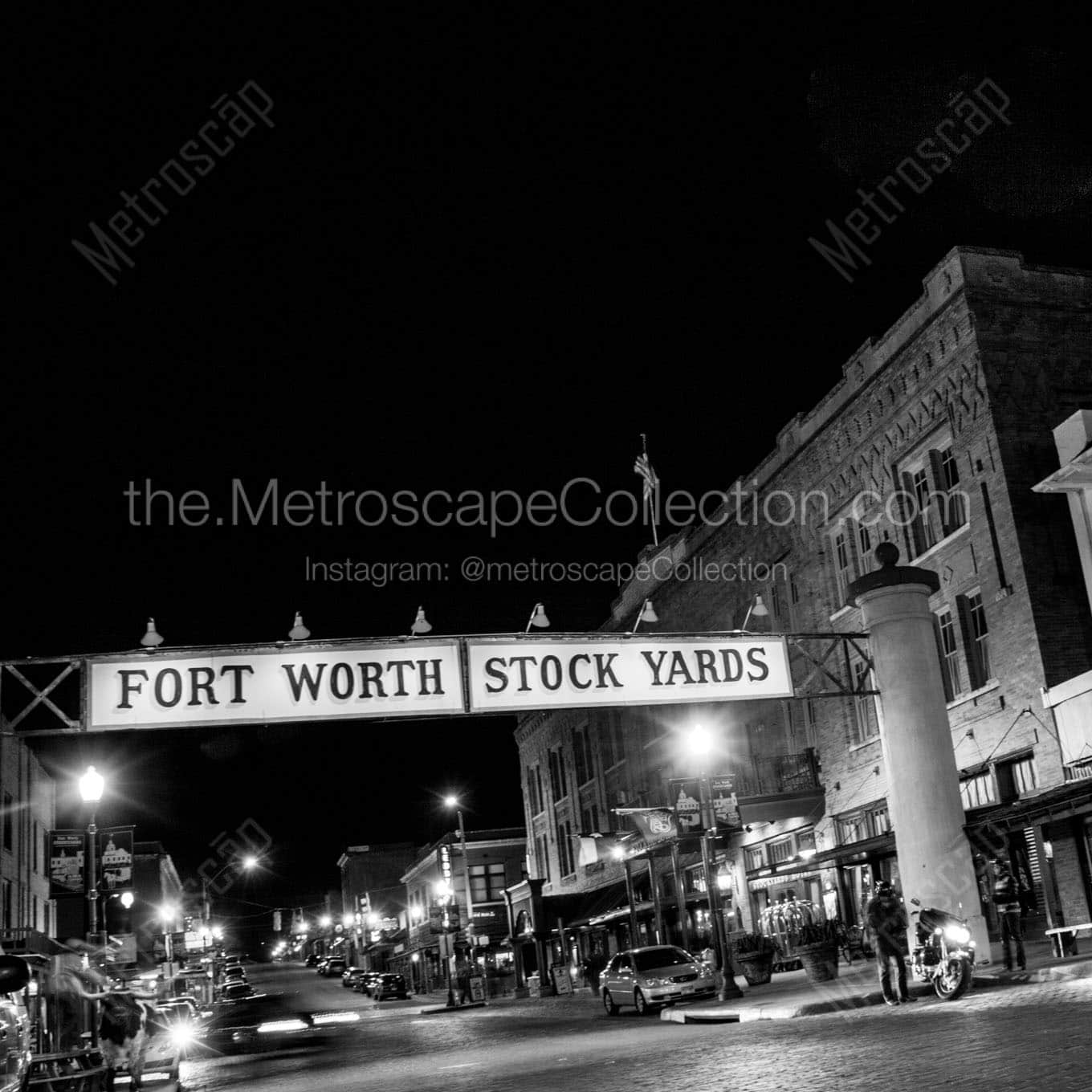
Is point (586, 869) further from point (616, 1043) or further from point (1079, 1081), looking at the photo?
point (1079, 1081)

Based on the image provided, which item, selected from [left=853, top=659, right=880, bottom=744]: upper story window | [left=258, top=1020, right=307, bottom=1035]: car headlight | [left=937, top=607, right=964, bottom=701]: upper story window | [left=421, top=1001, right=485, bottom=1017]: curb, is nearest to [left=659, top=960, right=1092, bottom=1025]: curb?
[left=937, top=607, right=964, bottom=701]: upper story window

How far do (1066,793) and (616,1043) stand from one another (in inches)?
324

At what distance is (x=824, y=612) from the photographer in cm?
3222

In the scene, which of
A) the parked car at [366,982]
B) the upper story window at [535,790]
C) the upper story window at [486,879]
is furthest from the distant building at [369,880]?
the upper story window at [535,790]

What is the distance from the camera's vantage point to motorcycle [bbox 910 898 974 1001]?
1513cm

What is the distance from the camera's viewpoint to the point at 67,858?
1172 inches

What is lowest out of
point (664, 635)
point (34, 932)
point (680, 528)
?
point (34, 932)

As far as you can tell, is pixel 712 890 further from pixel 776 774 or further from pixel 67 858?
pixel 67 858

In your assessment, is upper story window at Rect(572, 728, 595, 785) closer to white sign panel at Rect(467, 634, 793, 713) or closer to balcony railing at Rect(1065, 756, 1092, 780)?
balcony railing at Rect(1065, 756, 1092, 780)

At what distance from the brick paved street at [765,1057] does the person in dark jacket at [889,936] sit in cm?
32

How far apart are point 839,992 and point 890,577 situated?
6.94 meters

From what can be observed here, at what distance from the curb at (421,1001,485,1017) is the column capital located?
29.4m

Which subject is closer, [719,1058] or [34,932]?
[719,1058]

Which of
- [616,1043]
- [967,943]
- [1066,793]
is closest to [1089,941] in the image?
[1066,793]
